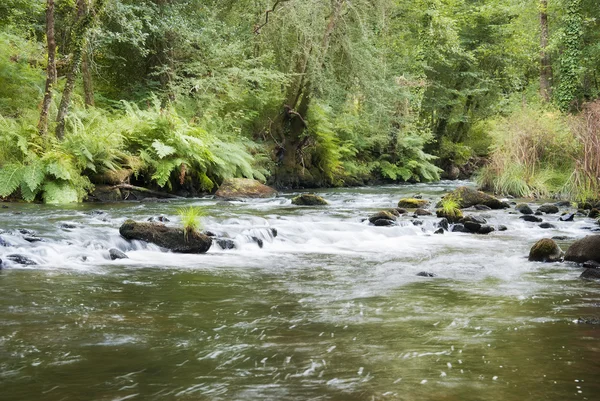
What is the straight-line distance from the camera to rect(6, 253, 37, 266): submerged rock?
6.64 m

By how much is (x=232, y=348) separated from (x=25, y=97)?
13.6 meters

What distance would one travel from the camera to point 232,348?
3.80 meters

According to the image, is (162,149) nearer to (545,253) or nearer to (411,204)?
(411,204)

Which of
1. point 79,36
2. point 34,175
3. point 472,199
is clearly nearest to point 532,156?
point 472,199

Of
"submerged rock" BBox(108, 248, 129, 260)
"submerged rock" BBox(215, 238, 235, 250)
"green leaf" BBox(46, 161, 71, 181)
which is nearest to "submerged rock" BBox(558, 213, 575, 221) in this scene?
"submerged rock" BBox(215, 238, 235, 250)

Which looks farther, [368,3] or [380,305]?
[368,3]

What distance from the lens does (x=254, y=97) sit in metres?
19.7

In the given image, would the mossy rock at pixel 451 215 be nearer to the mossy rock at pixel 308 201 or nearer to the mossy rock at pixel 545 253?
the mossy rock at pixel 308 201

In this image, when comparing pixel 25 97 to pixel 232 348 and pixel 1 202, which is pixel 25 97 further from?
pixel 232 348

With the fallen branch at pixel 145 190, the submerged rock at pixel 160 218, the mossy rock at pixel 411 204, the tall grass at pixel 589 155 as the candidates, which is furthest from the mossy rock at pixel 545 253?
the fallen branch at pixel 145 190

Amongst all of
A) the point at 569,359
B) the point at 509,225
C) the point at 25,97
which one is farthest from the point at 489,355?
the point at 25,97

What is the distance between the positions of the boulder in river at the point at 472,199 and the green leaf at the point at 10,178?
29.8 feet

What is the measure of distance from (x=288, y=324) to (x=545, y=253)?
4359mm

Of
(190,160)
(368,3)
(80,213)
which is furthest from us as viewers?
(368,3)
